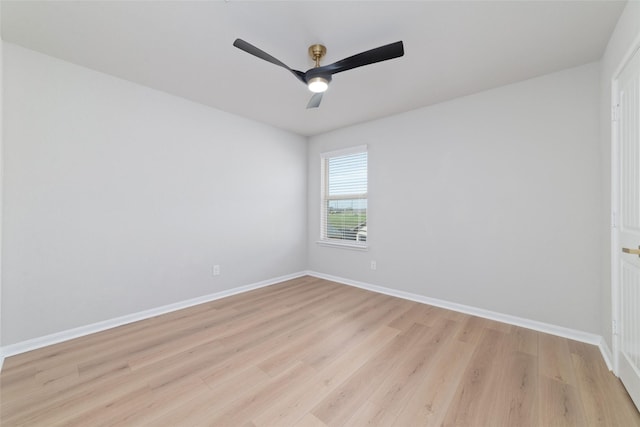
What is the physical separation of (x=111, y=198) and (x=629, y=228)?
423 centimetres

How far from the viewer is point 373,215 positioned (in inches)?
148

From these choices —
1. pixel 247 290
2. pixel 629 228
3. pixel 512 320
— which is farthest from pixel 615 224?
pixel 247 290

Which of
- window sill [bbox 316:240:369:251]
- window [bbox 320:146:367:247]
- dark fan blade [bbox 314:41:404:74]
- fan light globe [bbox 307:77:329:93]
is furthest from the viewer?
window [bbox 320:146:367:247]

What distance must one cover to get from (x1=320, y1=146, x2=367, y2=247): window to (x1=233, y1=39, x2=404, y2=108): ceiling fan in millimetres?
1894

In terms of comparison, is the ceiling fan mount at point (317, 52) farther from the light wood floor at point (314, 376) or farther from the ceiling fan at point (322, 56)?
the light wood floor at point (314, 376)

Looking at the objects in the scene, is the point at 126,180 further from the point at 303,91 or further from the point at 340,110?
the point at 340,110

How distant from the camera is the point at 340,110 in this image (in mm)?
3395

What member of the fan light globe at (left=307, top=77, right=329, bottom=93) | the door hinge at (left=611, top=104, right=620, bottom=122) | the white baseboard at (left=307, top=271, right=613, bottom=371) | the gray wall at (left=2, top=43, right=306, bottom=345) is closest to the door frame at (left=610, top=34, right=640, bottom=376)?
the door hinge at (left=611, top=104, right=620, bottom=122)

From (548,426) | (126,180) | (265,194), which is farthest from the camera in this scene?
(265,194)

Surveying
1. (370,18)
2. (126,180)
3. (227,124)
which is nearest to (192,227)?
(126,180)

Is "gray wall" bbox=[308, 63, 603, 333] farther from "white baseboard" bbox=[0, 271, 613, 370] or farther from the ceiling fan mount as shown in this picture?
the ceiling fan mount

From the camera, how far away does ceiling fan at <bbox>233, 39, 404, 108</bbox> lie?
164 cm

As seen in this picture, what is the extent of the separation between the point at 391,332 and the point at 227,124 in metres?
3.29

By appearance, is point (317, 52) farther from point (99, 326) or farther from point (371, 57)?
point (99, 326)
